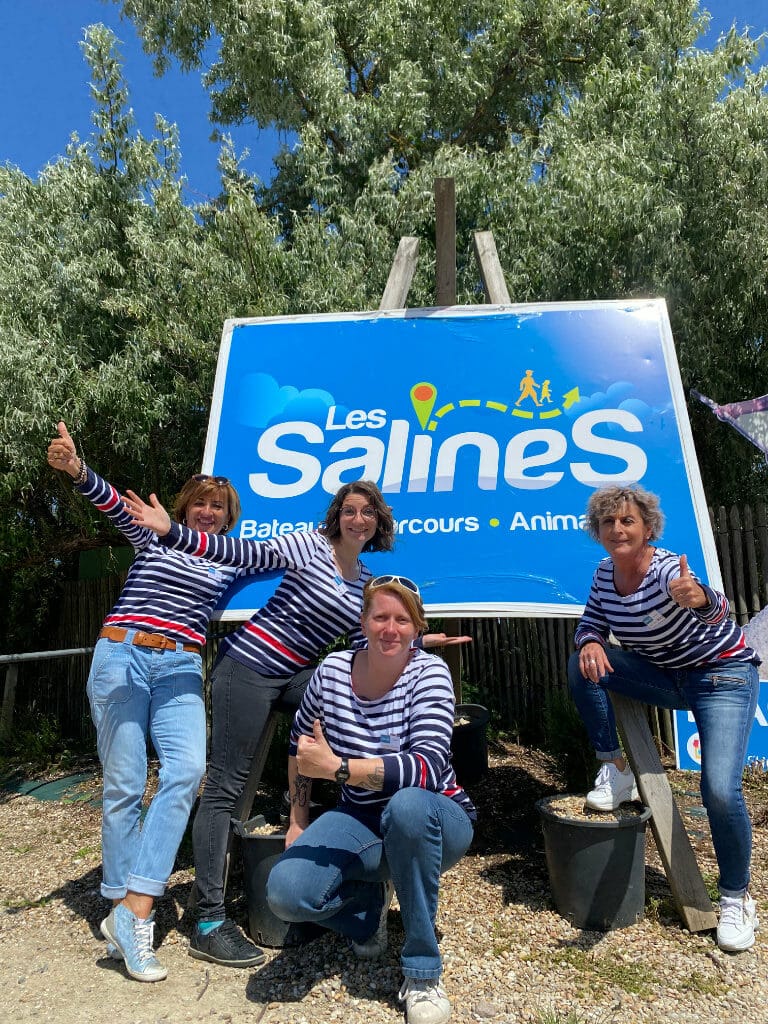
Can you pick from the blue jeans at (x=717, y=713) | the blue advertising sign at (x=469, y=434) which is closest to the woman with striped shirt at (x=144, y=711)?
the blue advertising sign at (x=469, y=434)

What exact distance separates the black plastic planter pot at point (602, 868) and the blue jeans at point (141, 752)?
4.63 feet

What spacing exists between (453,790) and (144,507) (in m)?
1.59

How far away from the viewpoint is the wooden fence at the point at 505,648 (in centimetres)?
549

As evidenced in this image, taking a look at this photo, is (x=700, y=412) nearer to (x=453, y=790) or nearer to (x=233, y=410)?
(x=233, y=410)

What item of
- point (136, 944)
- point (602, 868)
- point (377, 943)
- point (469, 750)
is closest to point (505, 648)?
point (469, 750)

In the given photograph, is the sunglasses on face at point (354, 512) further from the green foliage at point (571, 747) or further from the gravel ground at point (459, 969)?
the green foliage at point (571, 747)

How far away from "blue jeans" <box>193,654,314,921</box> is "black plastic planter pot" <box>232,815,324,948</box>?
0.10 metres

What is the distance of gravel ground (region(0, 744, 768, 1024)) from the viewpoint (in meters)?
2.47

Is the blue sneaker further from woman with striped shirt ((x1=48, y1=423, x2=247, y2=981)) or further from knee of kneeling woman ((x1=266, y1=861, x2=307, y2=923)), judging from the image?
knee of kneeling woman ((x1=266, y1=861, x2=307, y2=923))

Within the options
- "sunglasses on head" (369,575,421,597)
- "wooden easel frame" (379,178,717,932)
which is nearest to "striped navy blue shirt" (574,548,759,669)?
"wooden easel frame" (379,178,717,932)

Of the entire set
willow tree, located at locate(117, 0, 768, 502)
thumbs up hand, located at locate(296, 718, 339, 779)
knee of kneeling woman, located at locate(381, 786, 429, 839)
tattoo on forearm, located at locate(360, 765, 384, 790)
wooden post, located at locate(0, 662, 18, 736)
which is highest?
willow tree, located at locate(117, 0, 768, 502)

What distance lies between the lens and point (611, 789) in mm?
3086

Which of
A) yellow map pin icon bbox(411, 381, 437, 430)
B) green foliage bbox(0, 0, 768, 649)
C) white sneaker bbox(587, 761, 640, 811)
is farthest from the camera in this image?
green foliage bbox(0, 0, 768, 649)

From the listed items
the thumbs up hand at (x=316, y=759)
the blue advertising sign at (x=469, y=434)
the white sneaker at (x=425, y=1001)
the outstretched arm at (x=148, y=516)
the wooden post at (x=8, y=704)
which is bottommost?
the white sneaker at (x=425, y=1001)
